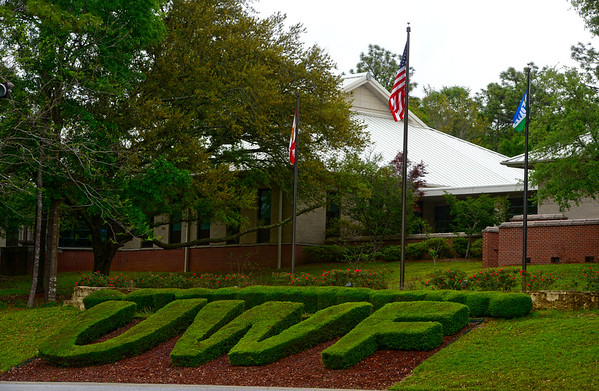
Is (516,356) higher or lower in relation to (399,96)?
lower

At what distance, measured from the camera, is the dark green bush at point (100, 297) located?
64.6 feet

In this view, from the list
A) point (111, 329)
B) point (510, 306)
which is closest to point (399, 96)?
point (510, 306)

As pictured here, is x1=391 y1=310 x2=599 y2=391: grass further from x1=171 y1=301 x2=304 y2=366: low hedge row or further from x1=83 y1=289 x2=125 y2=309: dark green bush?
x1=83 y1=289 x2=125 y2=309: dark green bush

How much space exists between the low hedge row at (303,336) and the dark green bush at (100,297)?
19.3 feet

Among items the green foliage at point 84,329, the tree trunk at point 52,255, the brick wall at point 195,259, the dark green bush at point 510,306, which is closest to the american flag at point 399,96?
the dark green bush at point 510,306

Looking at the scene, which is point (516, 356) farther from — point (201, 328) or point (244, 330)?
point (201, 328)

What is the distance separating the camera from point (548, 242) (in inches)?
1044

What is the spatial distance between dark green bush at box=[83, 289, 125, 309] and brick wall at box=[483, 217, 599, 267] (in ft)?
44.3

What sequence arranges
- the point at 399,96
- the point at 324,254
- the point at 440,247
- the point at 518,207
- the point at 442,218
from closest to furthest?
1. the point at 399,96
2. the point at 440,247
3. the point at 518,207
4. the point at 324,254
5. the point at 442,218

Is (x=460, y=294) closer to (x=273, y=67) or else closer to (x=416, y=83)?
(x=273, y=67)

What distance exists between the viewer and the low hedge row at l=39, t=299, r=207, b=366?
15.7 m

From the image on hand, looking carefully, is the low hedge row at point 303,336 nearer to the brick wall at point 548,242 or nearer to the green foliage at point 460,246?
the brick wall at point 548,242

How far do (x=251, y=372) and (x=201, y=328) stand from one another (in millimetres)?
2854

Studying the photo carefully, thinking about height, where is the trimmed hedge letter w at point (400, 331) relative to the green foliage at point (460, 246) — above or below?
below
